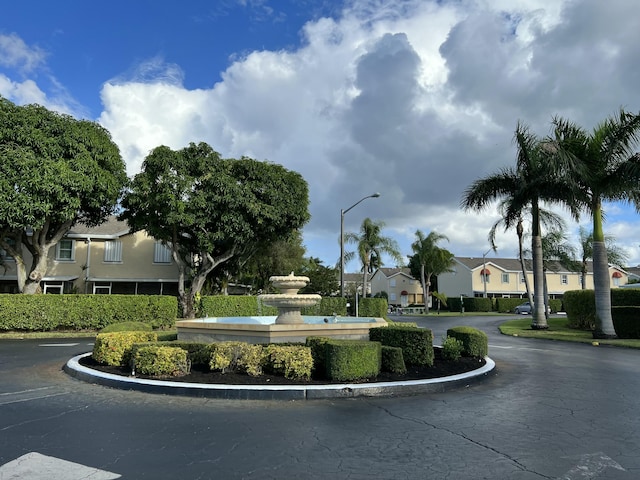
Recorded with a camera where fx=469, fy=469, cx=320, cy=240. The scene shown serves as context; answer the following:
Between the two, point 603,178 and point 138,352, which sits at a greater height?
point 603,178

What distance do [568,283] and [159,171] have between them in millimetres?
63307

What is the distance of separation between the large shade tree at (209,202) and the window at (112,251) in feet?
21.2

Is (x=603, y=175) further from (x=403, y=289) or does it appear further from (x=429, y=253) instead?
(x=403, y=289)

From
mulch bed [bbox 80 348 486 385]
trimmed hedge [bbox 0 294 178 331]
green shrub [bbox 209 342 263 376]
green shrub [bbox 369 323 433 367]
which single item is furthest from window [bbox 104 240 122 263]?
green shrub [bbox 369 323 433 367]

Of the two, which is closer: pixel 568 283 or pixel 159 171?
pixel 159 171

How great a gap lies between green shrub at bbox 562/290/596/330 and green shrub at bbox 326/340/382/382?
65.9ft

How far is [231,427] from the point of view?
5891mm

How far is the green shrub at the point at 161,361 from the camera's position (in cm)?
863

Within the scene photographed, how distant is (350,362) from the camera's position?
8.30m

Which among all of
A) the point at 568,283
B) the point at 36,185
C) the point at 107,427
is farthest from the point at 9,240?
the point at 568,283

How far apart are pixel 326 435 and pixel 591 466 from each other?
2.76 metres

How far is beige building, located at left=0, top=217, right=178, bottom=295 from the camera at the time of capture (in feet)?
107

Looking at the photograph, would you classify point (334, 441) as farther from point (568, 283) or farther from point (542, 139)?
point (568, 283)

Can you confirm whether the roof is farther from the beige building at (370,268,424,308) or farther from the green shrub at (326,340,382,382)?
the beige building at (370,268,424,308)
